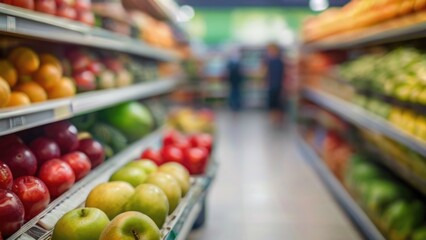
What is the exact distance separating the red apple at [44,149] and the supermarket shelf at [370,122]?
2022 millimetres

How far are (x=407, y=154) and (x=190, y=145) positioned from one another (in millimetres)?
1609

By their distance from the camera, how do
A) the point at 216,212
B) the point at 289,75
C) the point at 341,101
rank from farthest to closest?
1. the point at 289,75
2. the point at 341,101
3. the point at 216,212

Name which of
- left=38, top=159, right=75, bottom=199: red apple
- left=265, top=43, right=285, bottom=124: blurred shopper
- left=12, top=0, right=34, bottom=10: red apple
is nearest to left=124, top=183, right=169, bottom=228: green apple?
left=38, top=159, right=75, bottom=199: red apple

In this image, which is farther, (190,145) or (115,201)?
(190,145)

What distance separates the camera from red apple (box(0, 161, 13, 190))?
5.90 feet

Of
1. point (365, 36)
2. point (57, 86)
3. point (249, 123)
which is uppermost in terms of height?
point (365, 36)

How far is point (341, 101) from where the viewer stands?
5.17 meters

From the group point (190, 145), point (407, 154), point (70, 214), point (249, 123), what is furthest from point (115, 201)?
point (249, 123)

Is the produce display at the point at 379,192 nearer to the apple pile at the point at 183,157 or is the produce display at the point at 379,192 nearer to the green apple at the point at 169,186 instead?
the apple pile at the point at 183,157

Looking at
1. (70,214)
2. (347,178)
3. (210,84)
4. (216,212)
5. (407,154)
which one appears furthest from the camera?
(210,84)

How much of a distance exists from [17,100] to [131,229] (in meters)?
0.82

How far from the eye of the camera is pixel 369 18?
4.47m

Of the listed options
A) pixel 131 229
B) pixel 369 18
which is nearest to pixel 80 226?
pixel 131 229

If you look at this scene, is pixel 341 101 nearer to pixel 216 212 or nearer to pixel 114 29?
pixel 216 212
